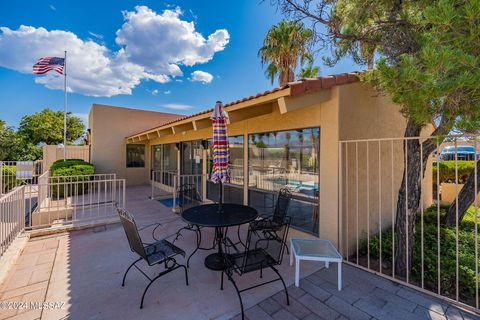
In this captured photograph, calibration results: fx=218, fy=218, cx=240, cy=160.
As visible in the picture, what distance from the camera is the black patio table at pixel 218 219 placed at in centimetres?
333

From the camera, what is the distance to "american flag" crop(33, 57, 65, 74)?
10.1 m

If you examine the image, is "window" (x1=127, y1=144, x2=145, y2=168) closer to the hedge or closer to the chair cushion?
the chair cushion

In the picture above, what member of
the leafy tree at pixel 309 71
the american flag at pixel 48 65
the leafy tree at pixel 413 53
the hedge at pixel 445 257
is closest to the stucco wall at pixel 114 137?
the american flag at pixel 48 65

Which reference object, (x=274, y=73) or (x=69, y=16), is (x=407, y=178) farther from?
(x=69, y=16)

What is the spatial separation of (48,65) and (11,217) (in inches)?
381

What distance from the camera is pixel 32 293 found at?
9.76 feet

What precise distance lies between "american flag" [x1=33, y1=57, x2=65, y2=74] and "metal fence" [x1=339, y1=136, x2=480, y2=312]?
526 inches

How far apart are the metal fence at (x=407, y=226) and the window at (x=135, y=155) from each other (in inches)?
538

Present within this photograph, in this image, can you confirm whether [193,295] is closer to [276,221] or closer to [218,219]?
[218,219]

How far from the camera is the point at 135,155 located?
1447 centimetres

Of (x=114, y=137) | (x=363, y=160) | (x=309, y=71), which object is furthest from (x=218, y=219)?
(x=114, y=137)

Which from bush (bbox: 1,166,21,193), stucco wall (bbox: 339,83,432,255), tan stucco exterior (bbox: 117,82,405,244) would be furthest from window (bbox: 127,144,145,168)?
stucco wall (bbox: 339,83,432,255)

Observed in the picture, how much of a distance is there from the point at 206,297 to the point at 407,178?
3476mm

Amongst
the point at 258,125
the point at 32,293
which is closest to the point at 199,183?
the point at 258,125
